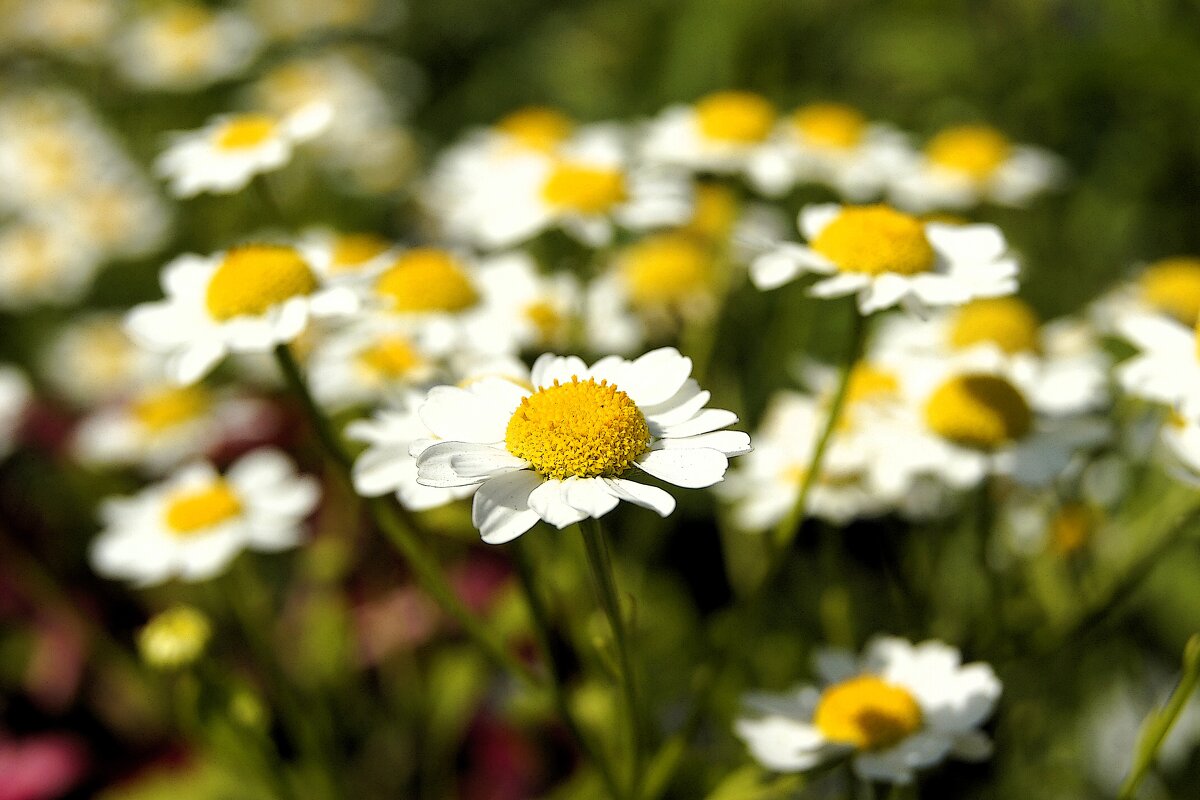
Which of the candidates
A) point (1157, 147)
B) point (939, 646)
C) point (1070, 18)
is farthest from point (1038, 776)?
point (1070, 18)

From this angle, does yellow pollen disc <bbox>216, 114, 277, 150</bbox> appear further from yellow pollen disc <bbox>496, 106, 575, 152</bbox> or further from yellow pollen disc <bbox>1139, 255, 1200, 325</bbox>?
yellow pollen disc <bbox>1139, 255, 1200, 325</bbox>

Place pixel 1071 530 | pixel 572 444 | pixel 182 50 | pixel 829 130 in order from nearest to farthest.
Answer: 1. pixel 572 444
2. pixel 1071 530
3. pixel 829 130
4. pixel 182 50

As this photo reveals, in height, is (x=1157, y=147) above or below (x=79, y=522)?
above

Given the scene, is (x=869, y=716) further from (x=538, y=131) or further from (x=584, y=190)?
(x=538, y=131)

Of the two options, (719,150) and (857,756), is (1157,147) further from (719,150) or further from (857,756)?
(857,756)

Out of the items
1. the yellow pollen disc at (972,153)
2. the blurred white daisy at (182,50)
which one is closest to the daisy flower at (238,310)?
the yellow pollen disc at (972,153)

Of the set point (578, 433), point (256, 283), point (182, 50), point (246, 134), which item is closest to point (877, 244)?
point (578, 433)

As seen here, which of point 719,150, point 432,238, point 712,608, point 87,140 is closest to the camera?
point 719,150
